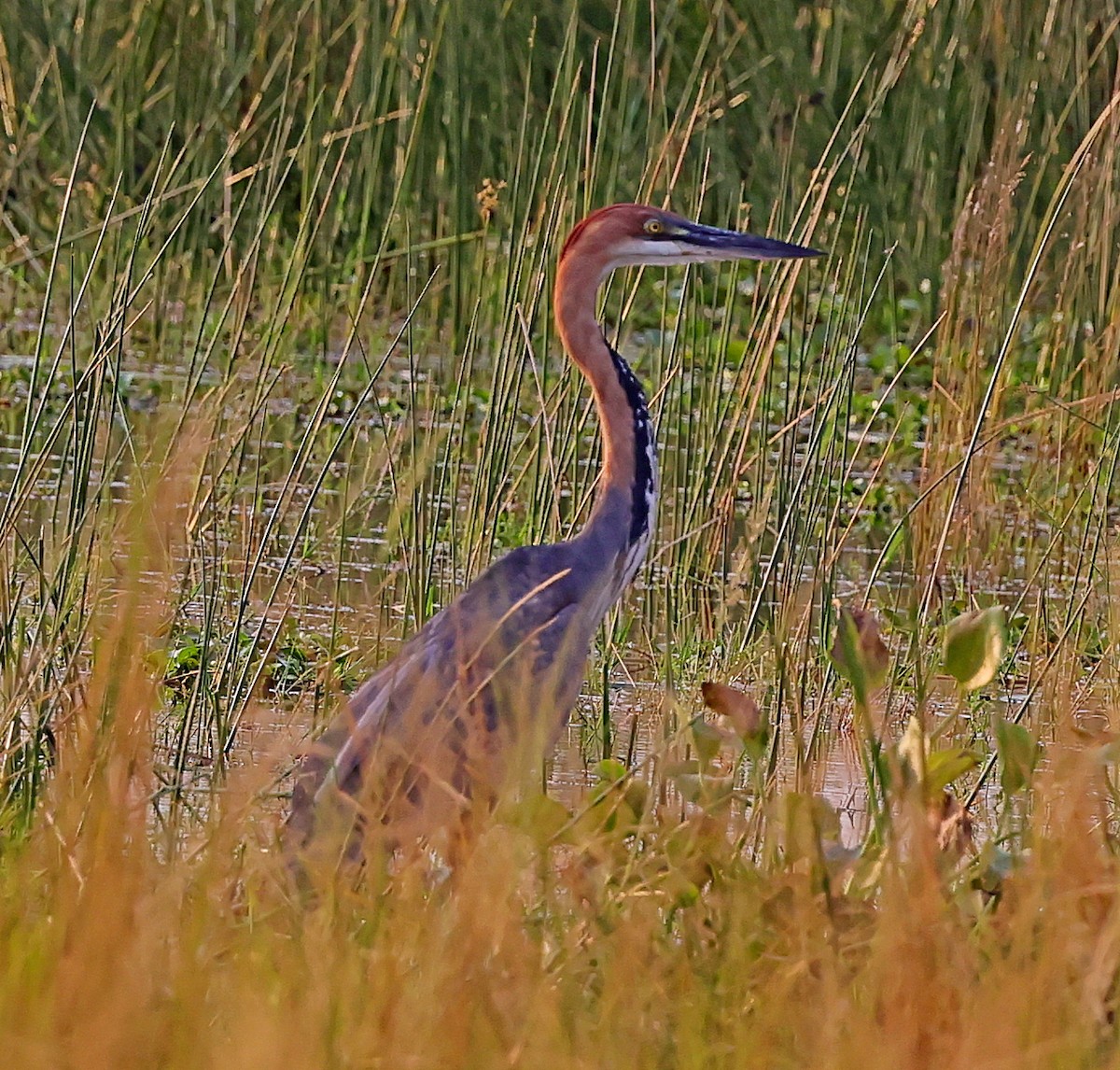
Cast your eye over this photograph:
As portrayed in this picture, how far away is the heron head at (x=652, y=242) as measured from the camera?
133 inches

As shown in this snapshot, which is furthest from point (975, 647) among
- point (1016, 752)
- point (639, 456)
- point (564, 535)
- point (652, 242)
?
point (564, 535)

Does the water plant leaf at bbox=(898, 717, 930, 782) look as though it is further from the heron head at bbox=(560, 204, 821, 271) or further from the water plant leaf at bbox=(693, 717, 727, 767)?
the heron head at bbox=(560, 204, 821, 271)

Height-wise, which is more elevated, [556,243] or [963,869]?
[556,243]

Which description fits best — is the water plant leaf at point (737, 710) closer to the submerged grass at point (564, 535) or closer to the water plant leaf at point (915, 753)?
the submerged grass at point (564, 535)

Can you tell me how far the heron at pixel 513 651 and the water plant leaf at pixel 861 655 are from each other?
310mm

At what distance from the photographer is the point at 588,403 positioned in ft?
12.3

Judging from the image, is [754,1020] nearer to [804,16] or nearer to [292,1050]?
[292,1050]

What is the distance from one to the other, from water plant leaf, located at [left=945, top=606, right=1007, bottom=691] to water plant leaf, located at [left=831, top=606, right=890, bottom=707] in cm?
8

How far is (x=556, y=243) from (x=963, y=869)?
67.9 inches

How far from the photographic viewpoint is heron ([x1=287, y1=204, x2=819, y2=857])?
7.73 ft

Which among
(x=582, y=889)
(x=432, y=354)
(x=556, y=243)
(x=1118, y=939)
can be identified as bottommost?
(x=432, y=354)

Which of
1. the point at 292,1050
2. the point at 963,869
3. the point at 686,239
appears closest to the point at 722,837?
the point at 963,869

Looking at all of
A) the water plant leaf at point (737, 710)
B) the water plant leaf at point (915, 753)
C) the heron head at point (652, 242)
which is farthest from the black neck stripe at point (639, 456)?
the water plant leaf at point (915, 753)

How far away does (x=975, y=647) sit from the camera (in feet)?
7.64
